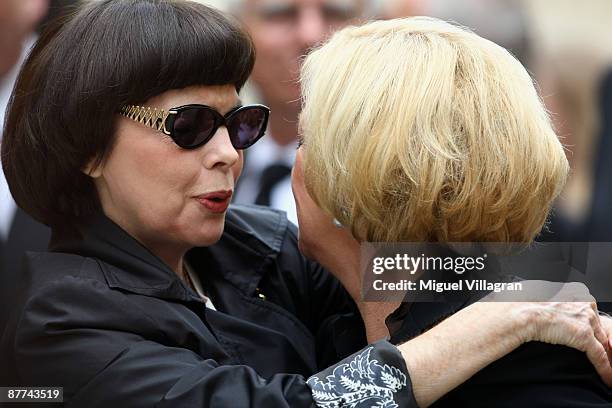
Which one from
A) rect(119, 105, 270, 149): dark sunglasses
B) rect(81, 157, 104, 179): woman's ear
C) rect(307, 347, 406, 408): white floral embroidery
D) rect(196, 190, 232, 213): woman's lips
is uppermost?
rect(119, 105, 270, 149): dark sunglasses

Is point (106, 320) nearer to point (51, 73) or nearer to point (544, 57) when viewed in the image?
point (51, 73)

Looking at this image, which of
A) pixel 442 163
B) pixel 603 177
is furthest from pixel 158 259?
pixel 603 177

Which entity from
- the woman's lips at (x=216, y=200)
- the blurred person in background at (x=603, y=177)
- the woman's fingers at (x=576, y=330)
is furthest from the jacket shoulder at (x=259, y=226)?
the blurred person in background at (x=603, y=177)

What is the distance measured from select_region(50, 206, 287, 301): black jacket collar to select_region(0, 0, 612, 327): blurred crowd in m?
1.22

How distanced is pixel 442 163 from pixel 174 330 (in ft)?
2.46

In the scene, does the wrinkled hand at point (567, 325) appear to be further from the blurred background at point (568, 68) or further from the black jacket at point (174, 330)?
the blurred background at point (568, 68)

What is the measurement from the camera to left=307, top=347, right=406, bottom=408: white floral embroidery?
88.1 inches

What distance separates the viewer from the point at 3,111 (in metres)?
3.89

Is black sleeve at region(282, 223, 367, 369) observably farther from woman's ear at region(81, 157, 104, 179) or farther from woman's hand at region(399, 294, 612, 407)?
woman's ear at region(81, 157, 104, 179)

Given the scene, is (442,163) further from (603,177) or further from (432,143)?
(603,177)

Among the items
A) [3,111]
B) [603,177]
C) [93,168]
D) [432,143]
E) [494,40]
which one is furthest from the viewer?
[603,177]

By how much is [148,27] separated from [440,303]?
3.30 ft

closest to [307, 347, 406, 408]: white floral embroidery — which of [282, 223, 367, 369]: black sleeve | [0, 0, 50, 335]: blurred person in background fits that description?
[282, 223, 367, 369]: black sleeve

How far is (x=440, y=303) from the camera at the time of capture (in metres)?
2.47
